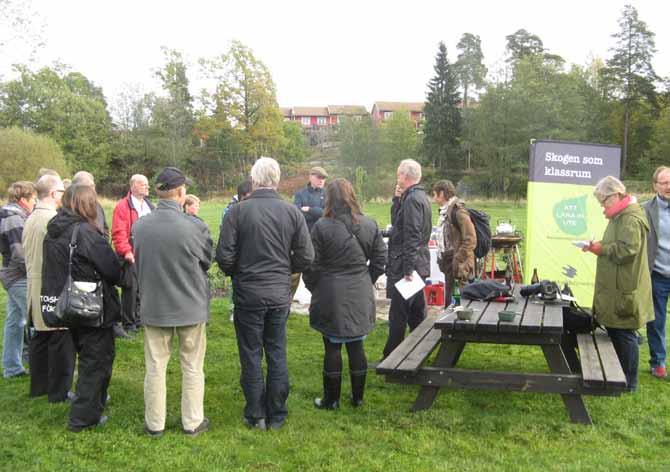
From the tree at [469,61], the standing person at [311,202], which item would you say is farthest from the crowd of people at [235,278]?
the tree at [469,61]

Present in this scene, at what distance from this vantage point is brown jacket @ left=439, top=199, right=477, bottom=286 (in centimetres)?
651

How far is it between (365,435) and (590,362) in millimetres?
1785

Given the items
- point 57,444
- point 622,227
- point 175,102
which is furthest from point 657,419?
point 175,102

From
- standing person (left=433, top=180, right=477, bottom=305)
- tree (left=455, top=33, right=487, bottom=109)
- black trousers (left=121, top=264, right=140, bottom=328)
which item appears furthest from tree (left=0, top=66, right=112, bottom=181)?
black trousers (left=121, top=264, right=140, bottom=328)

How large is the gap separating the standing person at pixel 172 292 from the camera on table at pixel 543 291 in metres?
2.98

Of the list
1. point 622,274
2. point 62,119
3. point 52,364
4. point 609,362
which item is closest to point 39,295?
point 52,364

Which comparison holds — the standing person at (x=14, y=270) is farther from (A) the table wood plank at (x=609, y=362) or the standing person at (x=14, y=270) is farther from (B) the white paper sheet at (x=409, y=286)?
(A) the table wood plank at (x=609, y=362)

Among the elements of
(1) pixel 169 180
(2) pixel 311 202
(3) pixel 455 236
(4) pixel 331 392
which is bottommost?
(4) pixel 331 392

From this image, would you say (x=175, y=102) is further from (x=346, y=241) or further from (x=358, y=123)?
(x=346, y=241)

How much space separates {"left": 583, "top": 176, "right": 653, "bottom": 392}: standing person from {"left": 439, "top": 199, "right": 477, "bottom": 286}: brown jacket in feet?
5.43

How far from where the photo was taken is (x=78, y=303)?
4.23 metres

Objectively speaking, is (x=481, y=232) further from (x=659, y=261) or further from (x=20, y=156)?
(x=20, y=156)

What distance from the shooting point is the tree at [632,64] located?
4931cm

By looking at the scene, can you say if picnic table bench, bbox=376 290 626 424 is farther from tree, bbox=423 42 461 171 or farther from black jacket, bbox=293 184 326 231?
tree, bbox=423 42 461 171
